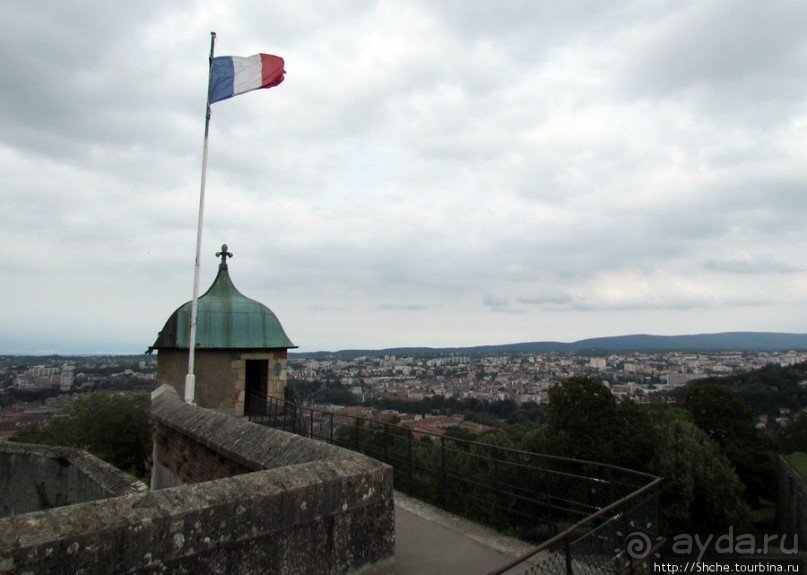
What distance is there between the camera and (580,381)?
26.6 metres

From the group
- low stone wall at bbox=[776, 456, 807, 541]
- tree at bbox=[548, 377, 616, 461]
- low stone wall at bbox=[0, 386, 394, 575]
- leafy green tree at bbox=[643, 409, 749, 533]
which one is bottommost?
low stone wall at bbox=[776, 456, 807, 541]

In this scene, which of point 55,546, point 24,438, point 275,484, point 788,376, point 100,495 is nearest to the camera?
point 55,546

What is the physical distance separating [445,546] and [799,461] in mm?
50185

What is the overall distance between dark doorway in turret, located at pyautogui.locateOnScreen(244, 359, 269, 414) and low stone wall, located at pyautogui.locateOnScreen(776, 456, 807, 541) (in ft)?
99.3

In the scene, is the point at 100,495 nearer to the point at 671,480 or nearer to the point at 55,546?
the point at 55,546

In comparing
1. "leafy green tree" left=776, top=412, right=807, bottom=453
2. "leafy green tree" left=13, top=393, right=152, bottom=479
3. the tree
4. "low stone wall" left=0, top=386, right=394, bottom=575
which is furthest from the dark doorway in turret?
"leafy green tree" left=776, top=412, right=807, bottom=453

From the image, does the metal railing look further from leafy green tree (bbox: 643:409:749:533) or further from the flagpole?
leafy green tree (bbox: 643:409:749:533)

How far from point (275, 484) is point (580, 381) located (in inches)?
1006

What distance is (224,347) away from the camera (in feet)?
34.4

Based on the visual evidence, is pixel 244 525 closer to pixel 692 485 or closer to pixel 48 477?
pixel 48 477

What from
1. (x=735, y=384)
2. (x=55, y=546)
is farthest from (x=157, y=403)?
(x=735, y=384)

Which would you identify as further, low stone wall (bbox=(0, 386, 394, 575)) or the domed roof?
the domed roof

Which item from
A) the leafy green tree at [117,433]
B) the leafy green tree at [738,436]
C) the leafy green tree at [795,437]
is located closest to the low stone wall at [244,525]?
the leafy green tree at [117,433]

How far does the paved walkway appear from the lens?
14.6ft
